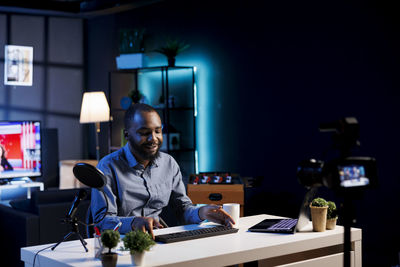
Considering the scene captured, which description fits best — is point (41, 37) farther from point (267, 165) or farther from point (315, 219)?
point (315, 219)

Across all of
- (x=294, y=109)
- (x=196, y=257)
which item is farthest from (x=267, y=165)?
(x=196, y=257)

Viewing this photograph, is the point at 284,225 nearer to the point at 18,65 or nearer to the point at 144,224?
the point at 144,224

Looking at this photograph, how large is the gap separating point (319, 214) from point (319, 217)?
15 mm

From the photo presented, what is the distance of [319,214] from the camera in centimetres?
257

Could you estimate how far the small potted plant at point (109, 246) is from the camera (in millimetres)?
1898

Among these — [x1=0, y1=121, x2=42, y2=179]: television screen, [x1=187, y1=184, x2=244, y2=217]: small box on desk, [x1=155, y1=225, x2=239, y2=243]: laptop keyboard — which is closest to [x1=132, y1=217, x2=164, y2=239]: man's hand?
[x1=155, y1=225, x2=239, y2=243]: laptop keyboard

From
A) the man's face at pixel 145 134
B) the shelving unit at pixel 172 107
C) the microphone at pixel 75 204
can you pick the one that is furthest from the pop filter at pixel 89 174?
the shelving unit at pixel 172 107

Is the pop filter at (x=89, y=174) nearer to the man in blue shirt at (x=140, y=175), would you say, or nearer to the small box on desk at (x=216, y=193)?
the man in blue shirt at (x=140, y=175)

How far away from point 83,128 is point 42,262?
6.07 meters

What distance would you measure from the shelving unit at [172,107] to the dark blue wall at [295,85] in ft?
0.76

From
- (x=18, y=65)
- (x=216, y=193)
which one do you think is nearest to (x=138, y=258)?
(x=216, y=193)

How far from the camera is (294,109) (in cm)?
507

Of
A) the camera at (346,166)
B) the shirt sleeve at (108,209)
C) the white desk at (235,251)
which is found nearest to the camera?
the camera at (346,166)

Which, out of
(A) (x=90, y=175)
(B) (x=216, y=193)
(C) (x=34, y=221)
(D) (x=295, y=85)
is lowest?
(C) (x=34, y=221)
